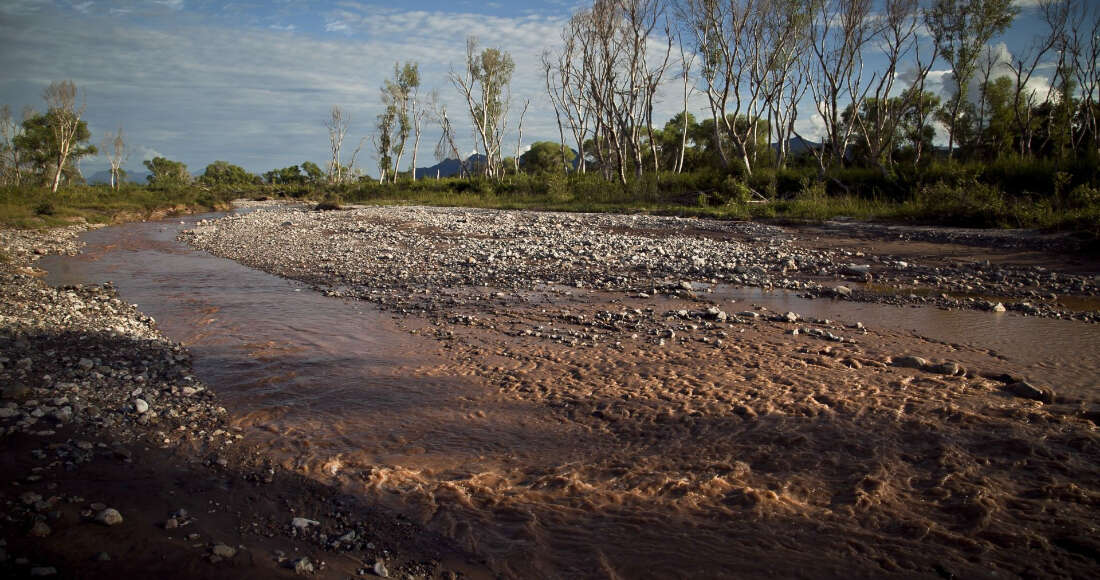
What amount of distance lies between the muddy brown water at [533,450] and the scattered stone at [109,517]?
2.50 feet

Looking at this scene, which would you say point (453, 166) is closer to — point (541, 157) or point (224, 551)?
point (541, 157)

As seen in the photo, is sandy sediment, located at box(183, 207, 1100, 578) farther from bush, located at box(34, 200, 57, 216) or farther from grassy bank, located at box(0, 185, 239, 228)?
bush, located at box(34, 200, 57, 216)

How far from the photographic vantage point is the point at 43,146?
4044cm

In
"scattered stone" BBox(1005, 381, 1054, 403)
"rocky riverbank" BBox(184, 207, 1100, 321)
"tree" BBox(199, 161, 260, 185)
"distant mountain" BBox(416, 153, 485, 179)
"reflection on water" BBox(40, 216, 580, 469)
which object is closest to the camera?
"reflection on water" BBox(40, 216, 580, 469)

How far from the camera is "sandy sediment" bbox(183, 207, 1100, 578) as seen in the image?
6.89 ft

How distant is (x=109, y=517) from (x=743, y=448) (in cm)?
287

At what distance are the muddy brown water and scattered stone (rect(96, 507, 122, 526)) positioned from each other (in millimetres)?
762

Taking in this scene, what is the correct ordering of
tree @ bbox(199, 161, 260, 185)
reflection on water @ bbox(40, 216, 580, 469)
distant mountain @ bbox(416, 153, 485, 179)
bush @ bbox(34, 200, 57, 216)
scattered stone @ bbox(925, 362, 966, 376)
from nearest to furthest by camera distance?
reflection on water @ bbox(40, 216, 580, 469) → scattered stone @ bbox(925, 362, 966, 376) → bush @ bbox(34, 200, 57, 216) → distant mountain @ bbox(416, 153, 485, 179) → tree @ bbox(199, 161, 260, 185)

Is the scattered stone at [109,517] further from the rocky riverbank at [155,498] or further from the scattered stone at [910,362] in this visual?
the scattered stone at [910,362]

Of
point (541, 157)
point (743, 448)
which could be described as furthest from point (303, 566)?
point (541, 157)

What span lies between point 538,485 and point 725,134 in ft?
127

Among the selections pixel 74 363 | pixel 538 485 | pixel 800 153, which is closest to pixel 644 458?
pixel 538 485

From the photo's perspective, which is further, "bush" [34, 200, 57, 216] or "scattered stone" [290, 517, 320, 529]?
"bush" [34, 200, 57, 216]

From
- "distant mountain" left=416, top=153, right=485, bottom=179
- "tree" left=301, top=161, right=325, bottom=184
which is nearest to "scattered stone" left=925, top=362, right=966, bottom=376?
"distant mountain" left=416, top=153, right=485, bottom=179
